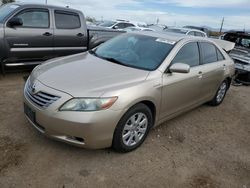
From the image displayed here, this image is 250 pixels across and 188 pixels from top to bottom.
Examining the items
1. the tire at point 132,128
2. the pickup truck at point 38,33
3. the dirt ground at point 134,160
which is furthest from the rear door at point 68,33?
the tire at point 132,128

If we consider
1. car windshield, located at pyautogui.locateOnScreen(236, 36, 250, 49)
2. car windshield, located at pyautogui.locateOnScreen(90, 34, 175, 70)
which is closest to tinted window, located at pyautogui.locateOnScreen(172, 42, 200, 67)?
car windshield, located at pyautogui.locateOnScreen(90, 34, 175, 70)

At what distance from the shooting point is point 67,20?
6.93m

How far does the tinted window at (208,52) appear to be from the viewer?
488 cm

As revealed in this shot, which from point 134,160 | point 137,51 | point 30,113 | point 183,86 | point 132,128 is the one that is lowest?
point 134,160

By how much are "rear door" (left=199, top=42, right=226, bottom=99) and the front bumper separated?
2333 mm

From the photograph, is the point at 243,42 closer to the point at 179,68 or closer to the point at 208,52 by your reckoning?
the point at 208,52

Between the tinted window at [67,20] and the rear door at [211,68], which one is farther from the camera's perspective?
the tinted window at [67,20]

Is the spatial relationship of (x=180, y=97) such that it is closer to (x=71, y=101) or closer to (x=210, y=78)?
(x=210, y=78)

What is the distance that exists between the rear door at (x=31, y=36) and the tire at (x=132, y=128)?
378cm

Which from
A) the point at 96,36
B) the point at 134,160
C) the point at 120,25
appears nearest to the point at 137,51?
the point at 134,160

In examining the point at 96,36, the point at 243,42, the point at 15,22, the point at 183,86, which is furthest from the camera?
the point at 243,42

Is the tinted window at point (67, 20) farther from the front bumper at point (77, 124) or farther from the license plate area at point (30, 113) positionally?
the front bumper at point (77, 124)

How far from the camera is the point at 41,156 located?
329cm

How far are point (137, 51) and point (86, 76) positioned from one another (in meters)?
1.12
